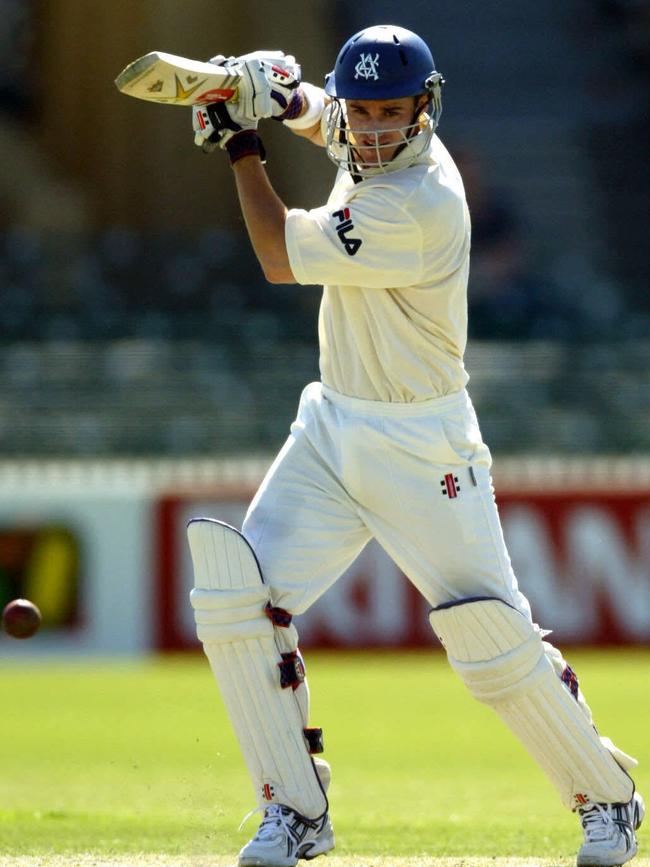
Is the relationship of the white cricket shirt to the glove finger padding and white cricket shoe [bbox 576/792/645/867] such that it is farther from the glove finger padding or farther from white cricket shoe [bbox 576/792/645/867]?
white cricket shoe [bbox 576/792/645/867]

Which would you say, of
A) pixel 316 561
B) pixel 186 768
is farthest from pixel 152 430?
pixel 316 561

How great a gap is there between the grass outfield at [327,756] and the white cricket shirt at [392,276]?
1159 millimetres

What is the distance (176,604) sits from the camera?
9.94m

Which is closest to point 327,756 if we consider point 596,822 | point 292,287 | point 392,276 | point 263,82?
point 596,822

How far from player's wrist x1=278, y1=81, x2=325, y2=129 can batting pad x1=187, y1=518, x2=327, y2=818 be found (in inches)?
44.9

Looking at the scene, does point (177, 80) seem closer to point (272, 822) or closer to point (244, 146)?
point (244, 146)

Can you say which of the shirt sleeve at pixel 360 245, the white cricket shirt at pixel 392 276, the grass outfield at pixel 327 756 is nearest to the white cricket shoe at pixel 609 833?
the grass outfield at pixel 327 756

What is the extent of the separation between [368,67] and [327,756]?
376 centimetres

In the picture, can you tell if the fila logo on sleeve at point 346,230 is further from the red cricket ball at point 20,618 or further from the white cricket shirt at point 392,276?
the red cricket ball at point 20,618

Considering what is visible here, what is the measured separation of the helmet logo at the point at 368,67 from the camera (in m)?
3.91

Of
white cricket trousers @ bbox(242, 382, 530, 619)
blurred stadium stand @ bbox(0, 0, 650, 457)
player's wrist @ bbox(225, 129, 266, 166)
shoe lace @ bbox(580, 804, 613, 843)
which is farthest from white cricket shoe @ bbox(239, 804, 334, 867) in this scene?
blurred stadium stand @ bbox(0, 0, 650, 457)

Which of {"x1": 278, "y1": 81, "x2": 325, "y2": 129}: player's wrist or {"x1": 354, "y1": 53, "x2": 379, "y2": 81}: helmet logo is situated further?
{"x1": 278, "y1": 81, "x2": 325, "y2": 129}: player's wrist

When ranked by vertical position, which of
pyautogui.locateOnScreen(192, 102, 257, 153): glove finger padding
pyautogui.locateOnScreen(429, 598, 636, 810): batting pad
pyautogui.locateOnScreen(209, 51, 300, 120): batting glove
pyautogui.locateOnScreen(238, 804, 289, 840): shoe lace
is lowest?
pyautogui.locateOnScreen(238, 804, 289, 840): shoe lace

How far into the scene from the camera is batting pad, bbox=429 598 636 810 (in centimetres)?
388
